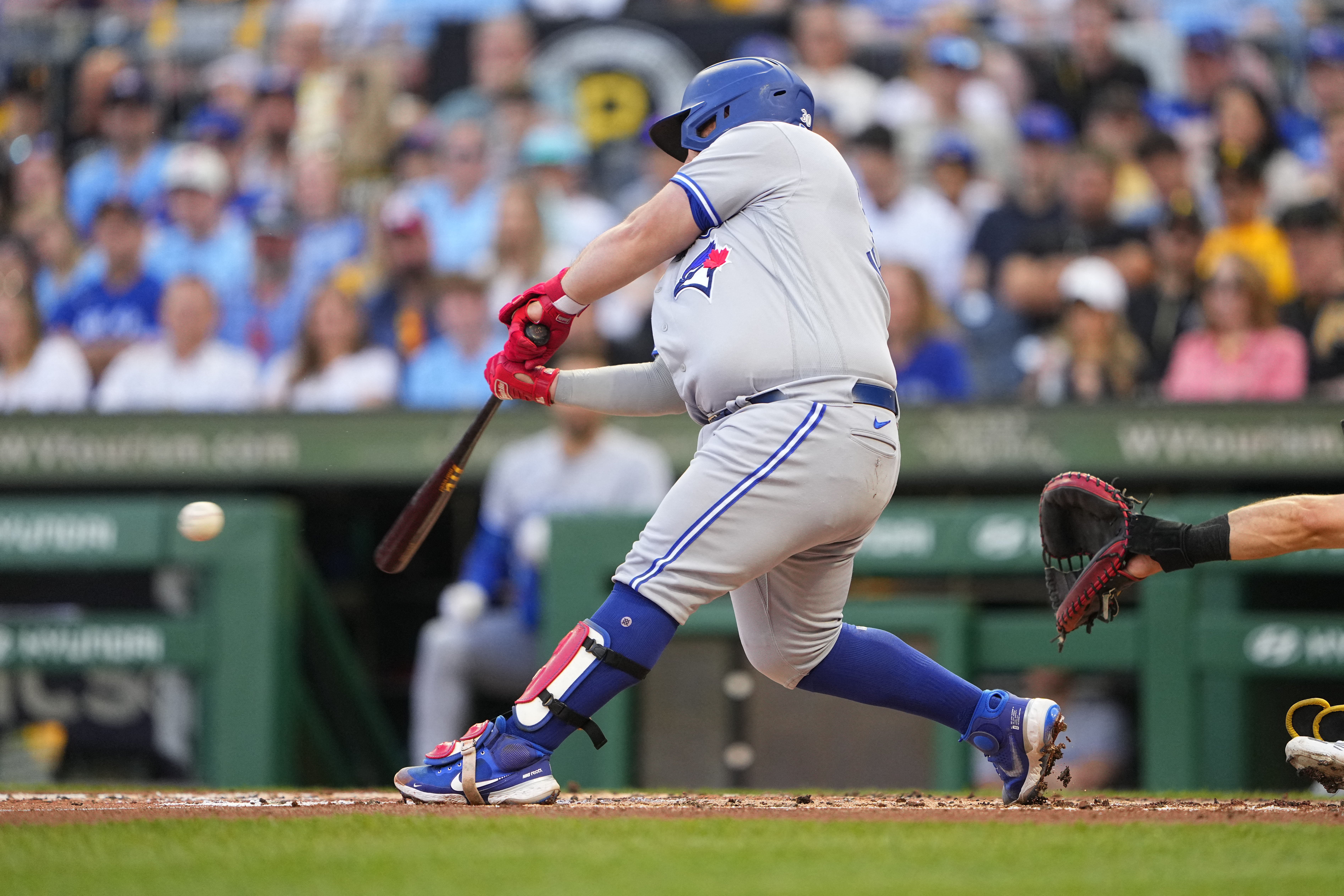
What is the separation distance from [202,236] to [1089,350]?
16.4 feet

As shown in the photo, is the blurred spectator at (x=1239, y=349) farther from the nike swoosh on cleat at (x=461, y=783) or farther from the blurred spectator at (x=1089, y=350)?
the nike swoosh on cleat at (x=461, y=783)

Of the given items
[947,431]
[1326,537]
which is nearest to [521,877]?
[1326,537]

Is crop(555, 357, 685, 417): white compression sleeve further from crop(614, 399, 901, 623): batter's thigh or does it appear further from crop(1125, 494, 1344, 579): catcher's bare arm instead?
crop(1125, 494, 1344, 579): catcher's bare arm

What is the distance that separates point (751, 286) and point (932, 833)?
1157 mm

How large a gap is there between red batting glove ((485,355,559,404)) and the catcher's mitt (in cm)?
117

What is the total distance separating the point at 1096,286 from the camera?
6.99 metres

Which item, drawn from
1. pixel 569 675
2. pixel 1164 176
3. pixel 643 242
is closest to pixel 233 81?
pixel 1164 176

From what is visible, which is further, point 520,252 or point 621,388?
point 520,252

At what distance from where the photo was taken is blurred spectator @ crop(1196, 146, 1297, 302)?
7.35m

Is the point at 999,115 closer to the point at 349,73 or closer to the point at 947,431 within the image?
the point at 947,431

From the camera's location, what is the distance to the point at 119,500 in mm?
6184

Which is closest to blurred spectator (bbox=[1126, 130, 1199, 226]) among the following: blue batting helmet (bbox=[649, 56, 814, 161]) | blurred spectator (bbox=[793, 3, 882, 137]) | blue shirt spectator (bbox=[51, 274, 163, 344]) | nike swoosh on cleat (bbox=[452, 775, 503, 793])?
blurred spectator (bbox=[793, 3, 882, 137])

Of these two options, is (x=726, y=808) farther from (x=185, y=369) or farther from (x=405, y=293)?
(x=185, y=369)

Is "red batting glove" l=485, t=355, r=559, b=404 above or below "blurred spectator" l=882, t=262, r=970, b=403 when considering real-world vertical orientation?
below
